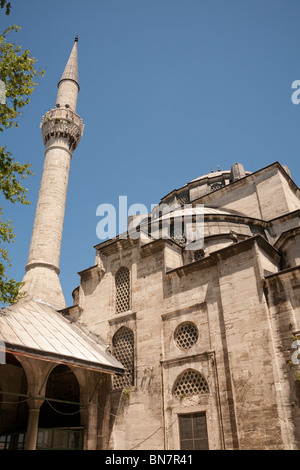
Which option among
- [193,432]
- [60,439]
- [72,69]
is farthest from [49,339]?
[72,69]

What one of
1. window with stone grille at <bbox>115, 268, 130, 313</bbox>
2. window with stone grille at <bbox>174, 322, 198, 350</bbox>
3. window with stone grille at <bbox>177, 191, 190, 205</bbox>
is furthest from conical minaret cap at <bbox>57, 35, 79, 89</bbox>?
window with stone grille at <bbox>174, 322, 198, 350</bbox>

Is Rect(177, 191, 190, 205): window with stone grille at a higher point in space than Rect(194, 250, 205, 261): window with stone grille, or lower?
higher

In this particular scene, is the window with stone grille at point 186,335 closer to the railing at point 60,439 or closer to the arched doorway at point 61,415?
the arched doorway at point 61,415

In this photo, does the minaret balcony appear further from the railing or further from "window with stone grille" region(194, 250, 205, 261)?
the railing

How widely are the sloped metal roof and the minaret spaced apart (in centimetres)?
477

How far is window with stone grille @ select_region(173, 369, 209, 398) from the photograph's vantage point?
10102mm

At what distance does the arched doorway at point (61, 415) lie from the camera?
10.9 metres

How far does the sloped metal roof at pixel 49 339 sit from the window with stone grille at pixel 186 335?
213 cm

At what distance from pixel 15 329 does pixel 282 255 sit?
8.46 m

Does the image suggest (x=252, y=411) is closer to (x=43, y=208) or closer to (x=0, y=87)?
(x=0, y=87)

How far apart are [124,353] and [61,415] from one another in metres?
3.09

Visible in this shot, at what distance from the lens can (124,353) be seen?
1252cm

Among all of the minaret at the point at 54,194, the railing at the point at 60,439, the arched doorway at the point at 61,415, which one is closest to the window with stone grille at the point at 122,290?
the arched doorway at the point at 61,415

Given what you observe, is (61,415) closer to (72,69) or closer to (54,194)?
(54,194)
